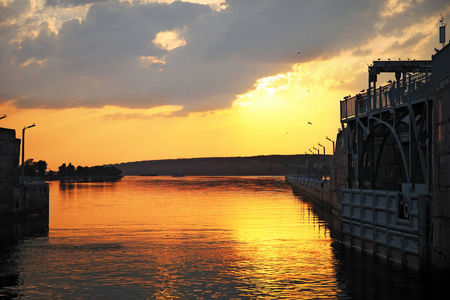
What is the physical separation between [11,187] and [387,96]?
40967mm

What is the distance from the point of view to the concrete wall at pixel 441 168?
22484 mm

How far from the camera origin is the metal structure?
Result: 88.3ft

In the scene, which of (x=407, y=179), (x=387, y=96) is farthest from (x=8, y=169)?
(x=407, y=179)

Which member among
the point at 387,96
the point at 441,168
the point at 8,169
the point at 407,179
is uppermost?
the point at 387,96

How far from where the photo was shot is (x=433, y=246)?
2412 cm

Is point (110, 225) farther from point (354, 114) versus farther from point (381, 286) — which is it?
point (381, 286)

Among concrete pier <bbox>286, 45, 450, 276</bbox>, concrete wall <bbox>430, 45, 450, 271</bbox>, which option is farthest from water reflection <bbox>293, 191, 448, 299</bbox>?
concrete wall <bbox>430, 45, 450, 271</bbox>

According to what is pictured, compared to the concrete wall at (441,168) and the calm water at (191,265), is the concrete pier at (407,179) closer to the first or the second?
the concrete wall at (441,168)

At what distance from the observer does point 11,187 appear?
5738cm

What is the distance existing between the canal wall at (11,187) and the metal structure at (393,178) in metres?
34.6

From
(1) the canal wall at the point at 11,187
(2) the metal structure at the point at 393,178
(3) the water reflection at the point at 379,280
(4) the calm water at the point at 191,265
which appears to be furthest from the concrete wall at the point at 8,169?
(3) the water reflection at the point at 379,280

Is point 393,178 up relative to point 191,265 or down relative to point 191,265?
up

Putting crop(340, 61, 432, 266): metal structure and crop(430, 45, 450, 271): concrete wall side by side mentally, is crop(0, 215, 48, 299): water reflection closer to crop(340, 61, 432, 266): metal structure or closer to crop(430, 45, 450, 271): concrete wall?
crop(430, 45, 450, 271): concrete wall

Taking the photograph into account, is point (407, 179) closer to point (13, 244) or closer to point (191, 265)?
point (191, 265)
